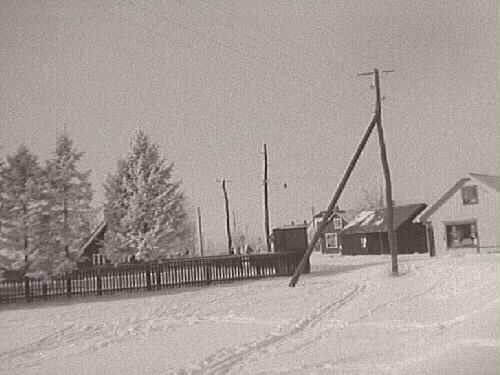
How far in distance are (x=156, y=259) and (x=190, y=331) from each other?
0.63 m

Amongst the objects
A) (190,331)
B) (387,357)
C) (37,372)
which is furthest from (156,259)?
(387,357)

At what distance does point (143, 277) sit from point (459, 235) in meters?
8.01

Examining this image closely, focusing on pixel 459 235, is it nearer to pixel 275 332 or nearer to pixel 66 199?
pixel 275 332

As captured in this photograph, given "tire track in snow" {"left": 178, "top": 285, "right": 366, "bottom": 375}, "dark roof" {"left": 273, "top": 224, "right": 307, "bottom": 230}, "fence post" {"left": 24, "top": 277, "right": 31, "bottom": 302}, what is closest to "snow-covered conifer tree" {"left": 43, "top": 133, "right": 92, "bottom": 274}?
"fence post" {"left": 24, "top": 277, "right": 31, "bottom": 302}

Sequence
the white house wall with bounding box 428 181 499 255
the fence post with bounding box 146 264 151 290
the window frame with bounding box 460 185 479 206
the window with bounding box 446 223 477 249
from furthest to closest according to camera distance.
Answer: the window with bounding box 446 223 477 249 → the white house wall with bounding box 428 181 499 255 → the window frame with bounding box 460 185 479 206 → the fence post with bounding box 146 264 151 290

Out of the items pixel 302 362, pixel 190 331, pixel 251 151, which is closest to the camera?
pixel 302 362

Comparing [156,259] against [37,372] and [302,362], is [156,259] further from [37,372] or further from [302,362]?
[302,362]

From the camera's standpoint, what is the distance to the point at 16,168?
145 inches

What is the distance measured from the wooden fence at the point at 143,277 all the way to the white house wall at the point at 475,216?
2.60m

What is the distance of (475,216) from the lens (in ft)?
29.0

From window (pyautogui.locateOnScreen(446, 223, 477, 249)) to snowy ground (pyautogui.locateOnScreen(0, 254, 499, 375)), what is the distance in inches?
153

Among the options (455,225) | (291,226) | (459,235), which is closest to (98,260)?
(291,226)

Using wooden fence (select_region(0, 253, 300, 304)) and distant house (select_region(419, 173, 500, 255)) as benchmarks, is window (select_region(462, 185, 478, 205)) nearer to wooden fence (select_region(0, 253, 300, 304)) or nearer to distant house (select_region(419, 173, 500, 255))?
distant house (select_region(419, 173, 500, 255))

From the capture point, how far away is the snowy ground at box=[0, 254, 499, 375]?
308cm
